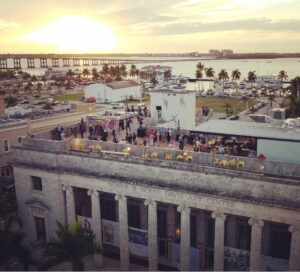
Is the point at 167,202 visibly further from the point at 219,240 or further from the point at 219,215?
the point at 219,240

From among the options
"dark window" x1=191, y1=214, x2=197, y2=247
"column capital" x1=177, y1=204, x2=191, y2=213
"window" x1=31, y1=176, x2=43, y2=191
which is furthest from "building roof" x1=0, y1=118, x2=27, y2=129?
"column capital" x1=177, y1=204, x2=191, y2=213

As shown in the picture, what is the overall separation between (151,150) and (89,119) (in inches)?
583

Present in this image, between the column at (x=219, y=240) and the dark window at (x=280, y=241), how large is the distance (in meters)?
3.78

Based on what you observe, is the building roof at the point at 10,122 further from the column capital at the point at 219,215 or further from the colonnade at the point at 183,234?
the column capital at the point at 219,215

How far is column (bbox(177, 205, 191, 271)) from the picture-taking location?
89.1 ft

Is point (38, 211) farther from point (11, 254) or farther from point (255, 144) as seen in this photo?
point (255, 144)

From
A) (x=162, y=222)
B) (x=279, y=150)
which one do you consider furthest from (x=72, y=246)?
(x=279, y=150)

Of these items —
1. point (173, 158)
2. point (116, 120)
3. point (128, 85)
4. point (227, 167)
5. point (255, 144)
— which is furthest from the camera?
A: point (128, 85)

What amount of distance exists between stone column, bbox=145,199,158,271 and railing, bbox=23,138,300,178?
3.32 meters

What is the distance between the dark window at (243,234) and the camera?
93.6 ft

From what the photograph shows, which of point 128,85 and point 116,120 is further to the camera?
point 128,85

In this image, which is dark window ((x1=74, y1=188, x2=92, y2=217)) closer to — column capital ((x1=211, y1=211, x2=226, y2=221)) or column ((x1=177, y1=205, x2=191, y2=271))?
column ((x1=177, y1=205, x2=191, y2=271))

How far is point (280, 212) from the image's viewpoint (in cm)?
2411

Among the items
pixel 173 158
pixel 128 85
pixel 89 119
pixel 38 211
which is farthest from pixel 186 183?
pixel 128 85
